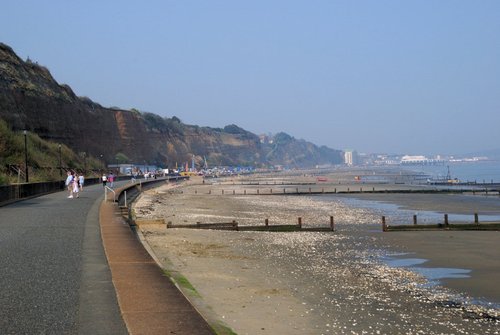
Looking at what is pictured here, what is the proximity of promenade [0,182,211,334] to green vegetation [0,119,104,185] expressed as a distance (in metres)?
26.4

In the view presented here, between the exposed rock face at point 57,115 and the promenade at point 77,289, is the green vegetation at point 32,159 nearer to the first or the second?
the exposed rock face at point 57,115

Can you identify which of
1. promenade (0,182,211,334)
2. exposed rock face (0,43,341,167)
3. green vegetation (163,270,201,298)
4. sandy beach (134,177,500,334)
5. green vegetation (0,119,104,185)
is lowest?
sandy beach (134,177,500,334)

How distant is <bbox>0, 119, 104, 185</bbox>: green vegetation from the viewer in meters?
52.2

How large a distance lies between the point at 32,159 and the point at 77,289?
5785 cm

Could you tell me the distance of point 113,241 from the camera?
1464 cm

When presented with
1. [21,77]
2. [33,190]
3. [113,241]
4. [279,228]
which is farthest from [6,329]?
[21,77]

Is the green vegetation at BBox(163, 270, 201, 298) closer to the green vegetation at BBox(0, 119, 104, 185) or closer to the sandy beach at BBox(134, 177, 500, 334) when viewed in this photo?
the sandy beach at BBox(134, 177, 500, 334)

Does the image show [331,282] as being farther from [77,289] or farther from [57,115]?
[57,115]

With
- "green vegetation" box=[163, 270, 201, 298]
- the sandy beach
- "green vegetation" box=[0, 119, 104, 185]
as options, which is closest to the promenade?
"green vegetation" box=[163, 270, 201, 298]

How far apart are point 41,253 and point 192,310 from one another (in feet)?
21.0

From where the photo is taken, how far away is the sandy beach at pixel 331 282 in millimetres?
9344

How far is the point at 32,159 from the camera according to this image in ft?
206

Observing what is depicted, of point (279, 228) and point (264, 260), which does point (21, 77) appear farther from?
point (264, 260)

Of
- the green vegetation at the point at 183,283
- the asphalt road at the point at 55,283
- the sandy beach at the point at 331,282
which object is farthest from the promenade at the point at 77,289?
the sandy beach at the point at 331,282
